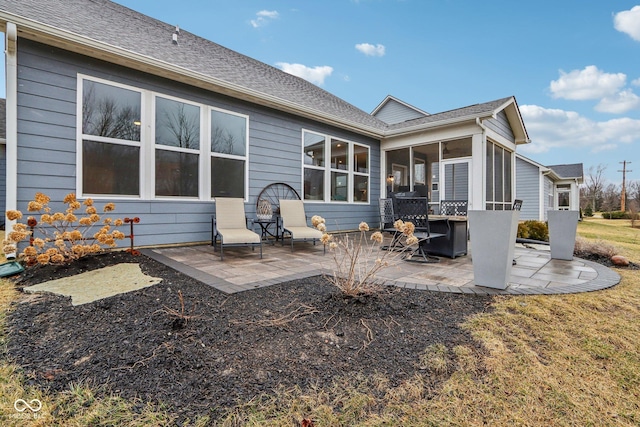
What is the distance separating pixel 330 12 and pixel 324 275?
10954mm

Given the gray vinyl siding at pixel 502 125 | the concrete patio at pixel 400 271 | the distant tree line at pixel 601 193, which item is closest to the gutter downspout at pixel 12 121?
the concrete patio at pixel 400 271

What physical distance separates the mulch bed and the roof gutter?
3.28 meters

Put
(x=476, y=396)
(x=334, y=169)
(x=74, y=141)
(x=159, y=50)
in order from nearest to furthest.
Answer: (x=476, y=396)
(x=74, y=141)
(x=159, y=50)
(x=334, y=169)

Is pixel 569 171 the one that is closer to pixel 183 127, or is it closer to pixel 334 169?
pixel 334 169

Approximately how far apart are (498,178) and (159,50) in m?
9.03

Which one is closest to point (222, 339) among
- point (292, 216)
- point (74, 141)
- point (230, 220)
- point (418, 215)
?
point (230, 220)

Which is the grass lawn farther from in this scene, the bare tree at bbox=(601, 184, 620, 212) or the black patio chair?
the bare tree at bbox=(601, 184, 620, 212)

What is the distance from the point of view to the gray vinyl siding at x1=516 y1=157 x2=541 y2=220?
16219 mm

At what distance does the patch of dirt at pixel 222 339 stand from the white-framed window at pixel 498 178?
19.9 feet

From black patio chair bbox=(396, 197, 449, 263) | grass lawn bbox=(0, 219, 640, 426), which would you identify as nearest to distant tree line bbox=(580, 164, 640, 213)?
black patio chair bbox=(396, 197, 449, 263)

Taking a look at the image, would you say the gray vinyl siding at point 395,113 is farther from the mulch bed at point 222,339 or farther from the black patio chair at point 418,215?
the mulch bed at point 222,339

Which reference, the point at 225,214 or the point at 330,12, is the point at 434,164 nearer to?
the point at 225,214

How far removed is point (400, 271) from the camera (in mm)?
3830

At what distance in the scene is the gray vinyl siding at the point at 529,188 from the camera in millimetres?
16219
